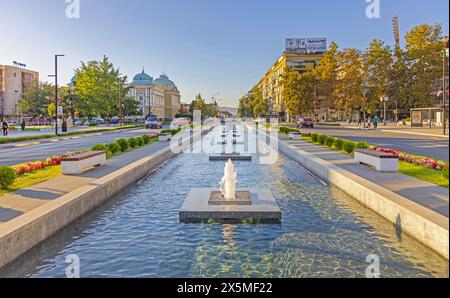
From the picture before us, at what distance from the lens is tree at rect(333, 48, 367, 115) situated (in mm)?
71375

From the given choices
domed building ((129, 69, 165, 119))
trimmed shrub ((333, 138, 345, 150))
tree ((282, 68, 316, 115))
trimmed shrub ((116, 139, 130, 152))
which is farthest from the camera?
domed building ((129, 69, 165, 119))

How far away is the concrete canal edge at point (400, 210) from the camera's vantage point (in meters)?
7.35

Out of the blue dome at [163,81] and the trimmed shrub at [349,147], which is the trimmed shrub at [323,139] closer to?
the trimmed shrub at [349,147]

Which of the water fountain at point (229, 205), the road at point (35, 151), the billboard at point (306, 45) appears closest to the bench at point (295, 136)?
the road at point (35, 151)

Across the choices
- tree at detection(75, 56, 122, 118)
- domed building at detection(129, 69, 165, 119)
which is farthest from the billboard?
tree at detection(75, 56, 122, 118)

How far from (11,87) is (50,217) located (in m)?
154

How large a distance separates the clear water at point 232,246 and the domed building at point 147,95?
435 feet

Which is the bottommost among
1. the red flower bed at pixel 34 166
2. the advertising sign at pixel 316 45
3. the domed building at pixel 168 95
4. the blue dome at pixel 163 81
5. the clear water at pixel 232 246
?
the clear water at pixel 232 246

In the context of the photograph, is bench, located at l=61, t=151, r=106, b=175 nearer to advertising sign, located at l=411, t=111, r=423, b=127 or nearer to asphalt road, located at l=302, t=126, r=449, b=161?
asphalt road, located at l=302, t=126, r=449, b=161

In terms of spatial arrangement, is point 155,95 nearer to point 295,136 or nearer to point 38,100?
point 38,100

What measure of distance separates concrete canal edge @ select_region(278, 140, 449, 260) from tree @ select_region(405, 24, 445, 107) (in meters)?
66.8

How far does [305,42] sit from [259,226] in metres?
134

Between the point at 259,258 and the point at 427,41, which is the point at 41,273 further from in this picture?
the point at 427,41

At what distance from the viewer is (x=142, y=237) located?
344 inches
